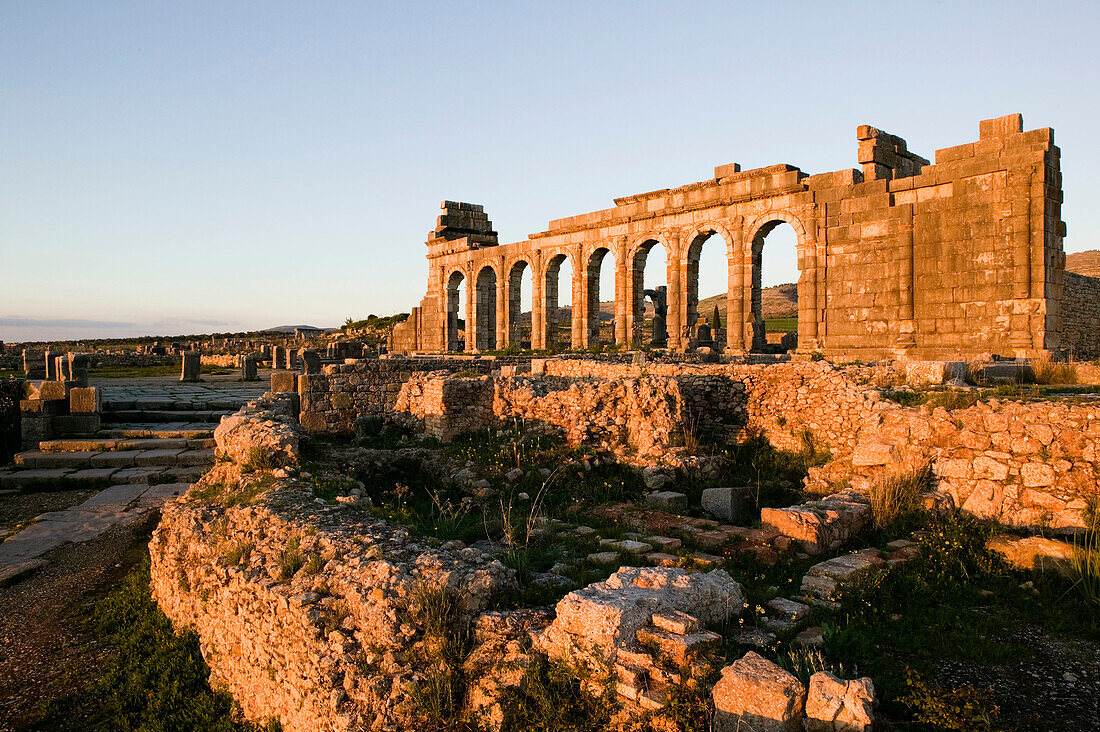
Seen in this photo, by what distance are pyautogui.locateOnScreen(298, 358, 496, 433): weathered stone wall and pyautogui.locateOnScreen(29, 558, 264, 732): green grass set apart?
8.05 meters

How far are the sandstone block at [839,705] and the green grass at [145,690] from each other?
13.5 ft

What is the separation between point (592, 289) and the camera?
25359 millimetres

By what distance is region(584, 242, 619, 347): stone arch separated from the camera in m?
24.8

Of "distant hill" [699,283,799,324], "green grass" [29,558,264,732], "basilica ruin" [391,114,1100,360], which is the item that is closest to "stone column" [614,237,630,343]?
"basilica ruin" [391,114,1100,360]

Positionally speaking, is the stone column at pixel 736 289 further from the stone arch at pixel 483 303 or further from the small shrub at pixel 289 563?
the small shrub at pixel 289 563

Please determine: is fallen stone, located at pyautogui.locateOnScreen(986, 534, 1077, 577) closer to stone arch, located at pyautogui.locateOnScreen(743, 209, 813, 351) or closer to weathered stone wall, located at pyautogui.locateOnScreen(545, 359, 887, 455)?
weathered stone wall, located at pyautogui.locateOnScreen(545, 359, 887, 455)

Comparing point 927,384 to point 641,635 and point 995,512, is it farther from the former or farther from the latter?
point 641,635

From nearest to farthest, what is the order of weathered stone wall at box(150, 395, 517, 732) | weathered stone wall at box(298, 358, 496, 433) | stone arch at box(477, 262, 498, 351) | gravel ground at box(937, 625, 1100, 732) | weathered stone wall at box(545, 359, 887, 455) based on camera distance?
gravel ground at box(937, 625, 1100, 732), weathered stone wall at box(150, 395, 517, 732), weathered stone wall at box(545, 359, 887, 455), weathered stone wall at box(298, 358, 496, 433), stone arch at box(477, 262, 498, 351)

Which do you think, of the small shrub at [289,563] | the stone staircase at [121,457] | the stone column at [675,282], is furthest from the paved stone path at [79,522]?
the stone column at [675,282]

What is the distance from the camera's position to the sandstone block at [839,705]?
319 centimetres

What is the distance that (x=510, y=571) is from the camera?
4.66m

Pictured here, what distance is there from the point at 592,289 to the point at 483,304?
21.9 ft

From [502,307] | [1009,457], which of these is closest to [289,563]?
[1009,457]

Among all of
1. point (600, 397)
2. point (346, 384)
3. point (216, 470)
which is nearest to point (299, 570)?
point (216, 470)
